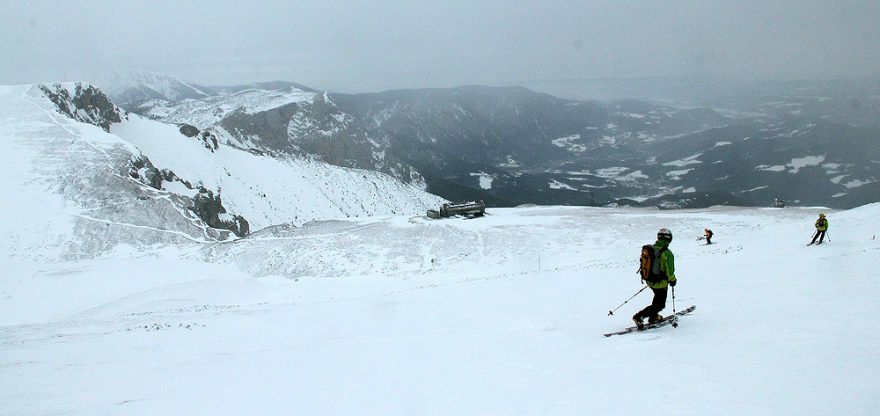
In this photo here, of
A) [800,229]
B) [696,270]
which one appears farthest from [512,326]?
[800,229]

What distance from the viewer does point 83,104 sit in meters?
85.6

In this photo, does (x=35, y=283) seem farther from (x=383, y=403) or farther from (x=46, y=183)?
(x=383, y=403)

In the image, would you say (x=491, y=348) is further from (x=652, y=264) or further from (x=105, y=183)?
(x=105, y=183)

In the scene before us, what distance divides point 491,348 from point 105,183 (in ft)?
195

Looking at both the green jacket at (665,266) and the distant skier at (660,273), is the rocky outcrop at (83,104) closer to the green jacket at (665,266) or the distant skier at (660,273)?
→ the distant skier at (660,273)

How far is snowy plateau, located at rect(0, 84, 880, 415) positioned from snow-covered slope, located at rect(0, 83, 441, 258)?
0.51 metres

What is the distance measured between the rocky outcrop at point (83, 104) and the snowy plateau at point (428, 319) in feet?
113

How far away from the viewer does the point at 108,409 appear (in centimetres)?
909

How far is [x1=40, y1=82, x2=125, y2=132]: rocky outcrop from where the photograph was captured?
7850 cm

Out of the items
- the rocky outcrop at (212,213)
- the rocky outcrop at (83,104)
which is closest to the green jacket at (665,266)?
the rocky outcrop at (212,213)

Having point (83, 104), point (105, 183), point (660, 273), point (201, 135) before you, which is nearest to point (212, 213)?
point (105, 183)

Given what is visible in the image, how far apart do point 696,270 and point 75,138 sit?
7391 cm

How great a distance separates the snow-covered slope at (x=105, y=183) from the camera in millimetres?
48250

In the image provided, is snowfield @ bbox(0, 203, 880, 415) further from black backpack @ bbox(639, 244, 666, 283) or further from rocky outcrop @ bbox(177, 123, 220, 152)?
rocky outcrop @ bbox(177, 123, 220, 152)
